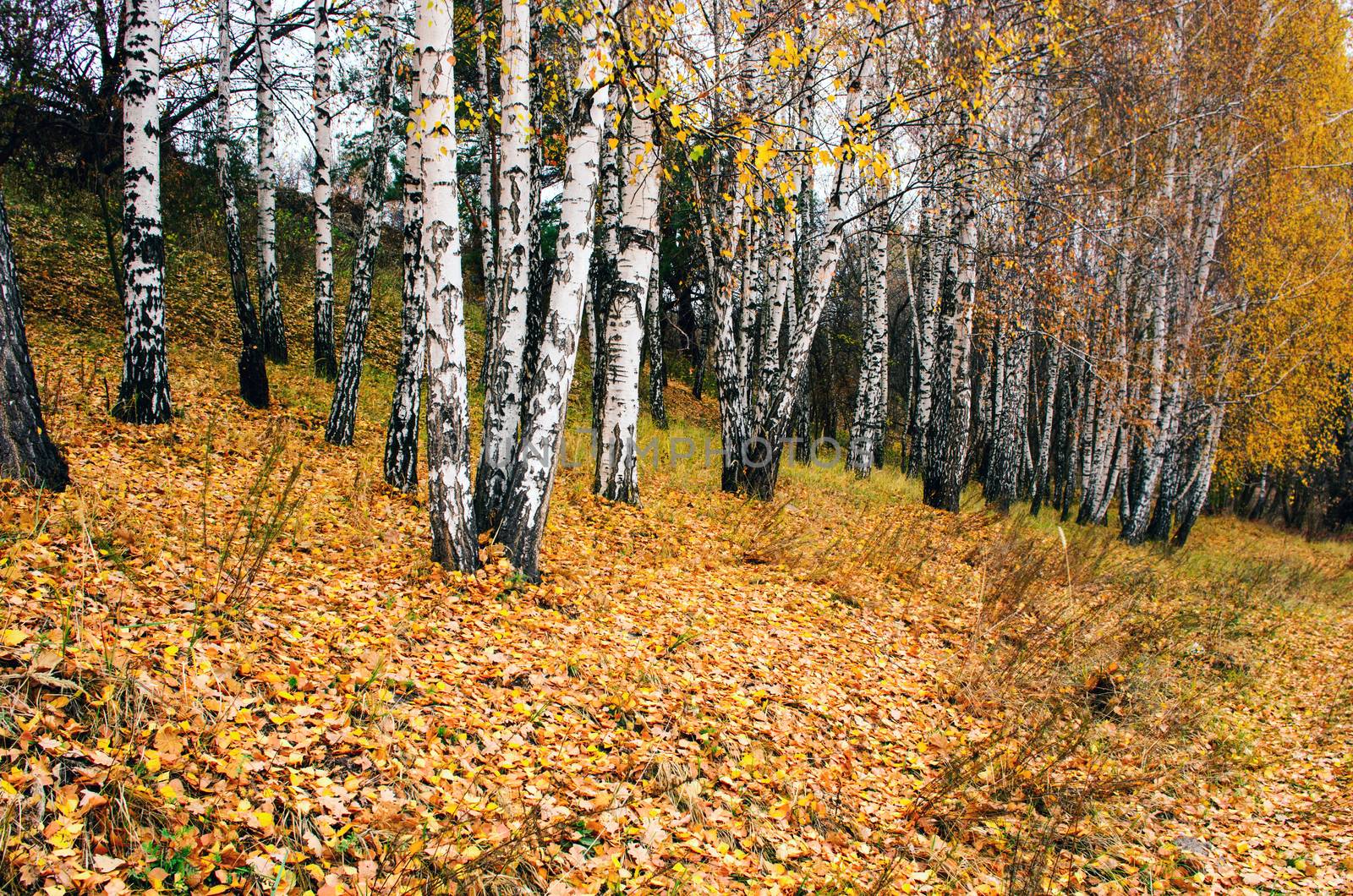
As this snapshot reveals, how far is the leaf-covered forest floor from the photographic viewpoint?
2852 mm

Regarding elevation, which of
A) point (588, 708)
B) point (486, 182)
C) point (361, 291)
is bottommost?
point (588, 708)

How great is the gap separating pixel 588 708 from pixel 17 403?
429cm

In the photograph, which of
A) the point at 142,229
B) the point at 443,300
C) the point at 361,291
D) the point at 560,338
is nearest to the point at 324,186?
the point at 361,291

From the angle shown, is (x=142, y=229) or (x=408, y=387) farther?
(x=408, y=387)

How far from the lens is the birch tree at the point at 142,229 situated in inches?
280

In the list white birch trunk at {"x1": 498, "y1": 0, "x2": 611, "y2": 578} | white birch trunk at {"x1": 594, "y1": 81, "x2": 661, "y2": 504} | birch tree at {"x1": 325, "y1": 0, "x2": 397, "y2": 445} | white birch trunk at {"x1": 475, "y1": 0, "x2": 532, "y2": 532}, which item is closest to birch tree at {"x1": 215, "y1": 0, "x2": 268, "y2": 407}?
birch tree at {"x1": 325, "y1": 0, "x2": 397, "y2": 445}

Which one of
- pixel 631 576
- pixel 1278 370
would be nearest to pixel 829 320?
pixel 1278 370

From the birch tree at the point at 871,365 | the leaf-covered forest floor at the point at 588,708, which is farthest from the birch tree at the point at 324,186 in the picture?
the birch tree at the point at 871,365

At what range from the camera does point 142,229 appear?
24.1ft

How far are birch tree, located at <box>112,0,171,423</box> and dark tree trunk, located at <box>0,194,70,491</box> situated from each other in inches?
108

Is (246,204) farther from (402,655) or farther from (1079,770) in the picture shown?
(1079,770)

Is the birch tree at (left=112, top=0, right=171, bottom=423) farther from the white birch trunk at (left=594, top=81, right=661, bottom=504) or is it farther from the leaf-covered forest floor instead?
the white birch trunk at (left=594, top=81, right=661, bottom=504)

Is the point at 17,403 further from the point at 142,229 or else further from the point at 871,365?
the point at 871,365

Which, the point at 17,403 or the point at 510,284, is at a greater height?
the point at 510,284
